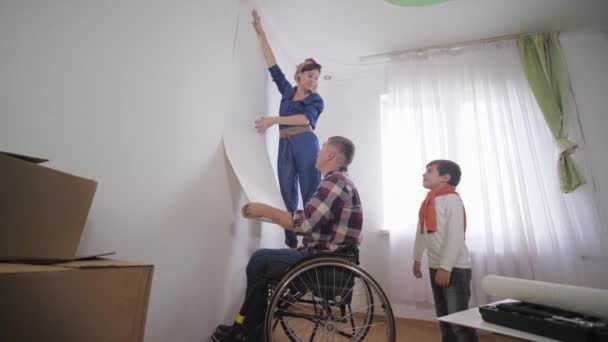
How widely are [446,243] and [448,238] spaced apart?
0.10 ft

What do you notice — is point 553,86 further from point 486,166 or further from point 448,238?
point 448,238

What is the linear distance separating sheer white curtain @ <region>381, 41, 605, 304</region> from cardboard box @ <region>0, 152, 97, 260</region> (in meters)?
2.20

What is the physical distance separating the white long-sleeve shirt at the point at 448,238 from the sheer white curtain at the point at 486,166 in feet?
2.58

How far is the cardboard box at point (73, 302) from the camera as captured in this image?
40 centimetres

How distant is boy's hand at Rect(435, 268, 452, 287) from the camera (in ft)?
4.47

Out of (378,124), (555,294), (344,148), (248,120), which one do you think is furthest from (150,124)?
(378,124)

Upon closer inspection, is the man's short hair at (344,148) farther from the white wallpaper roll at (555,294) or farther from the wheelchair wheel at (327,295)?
the white wallpaper roll at (555,294)

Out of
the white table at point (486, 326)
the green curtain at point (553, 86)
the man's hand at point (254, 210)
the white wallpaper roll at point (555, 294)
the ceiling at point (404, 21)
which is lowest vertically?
the white table at point (486, 326)

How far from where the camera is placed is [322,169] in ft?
4.66

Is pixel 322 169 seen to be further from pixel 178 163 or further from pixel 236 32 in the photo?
pixel 236 32

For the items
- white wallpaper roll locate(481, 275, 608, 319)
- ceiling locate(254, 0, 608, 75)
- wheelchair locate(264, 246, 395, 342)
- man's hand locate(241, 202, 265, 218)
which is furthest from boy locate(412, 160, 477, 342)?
ceiling locate(254, 0, 608, 75)

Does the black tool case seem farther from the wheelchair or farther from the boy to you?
the boy

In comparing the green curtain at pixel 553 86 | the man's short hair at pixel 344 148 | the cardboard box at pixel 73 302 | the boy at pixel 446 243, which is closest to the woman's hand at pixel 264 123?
the man's short hair at pixel 344 148

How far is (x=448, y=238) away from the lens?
4.70 feet
